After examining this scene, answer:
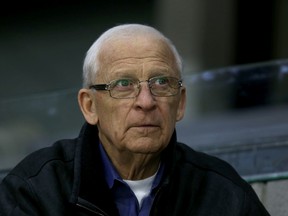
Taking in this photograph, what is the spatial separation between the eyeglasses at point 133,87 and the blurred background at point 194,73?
144cm

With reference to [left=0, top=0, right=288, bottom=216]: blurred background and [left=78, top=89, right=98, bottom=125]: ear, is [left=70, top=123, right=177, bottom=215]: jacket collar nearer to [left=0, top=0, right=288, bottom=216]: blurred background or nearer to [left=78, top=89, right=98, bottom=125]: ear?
[left=78, top=89, right=98, bottom=125]: ear

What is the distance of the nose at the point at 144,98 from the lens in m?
3.58

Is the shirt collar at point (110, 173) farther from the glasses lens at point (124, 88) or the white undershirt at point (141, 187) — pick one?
the glasses lens at point (124, 88)

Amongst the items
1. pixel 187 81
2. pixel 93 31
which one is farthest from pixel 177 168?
pixel 93 31

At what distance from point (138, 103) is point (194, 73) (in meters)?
3.54

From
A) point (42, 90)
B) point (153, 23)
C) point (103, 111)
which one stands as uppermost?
point (103, 111)

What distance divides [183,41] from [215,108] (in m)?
0.95

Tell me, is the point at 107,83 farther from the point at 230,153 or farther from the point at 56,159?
the point at 230,153

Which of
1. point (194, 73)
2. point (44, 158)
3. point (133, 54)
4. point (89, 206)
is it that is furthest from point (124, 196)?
point (194, 73)

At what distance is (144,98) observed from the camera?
359cm

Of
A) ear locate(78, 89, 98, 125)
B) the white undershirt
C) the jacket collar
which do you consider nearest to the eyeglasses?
ear locate(78, 89, 98, 125)

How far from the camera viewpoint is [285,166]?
5.56 metres

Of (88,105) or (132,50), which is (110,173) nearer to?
(88,105)

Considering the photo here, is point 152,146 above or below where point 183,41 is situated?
above
